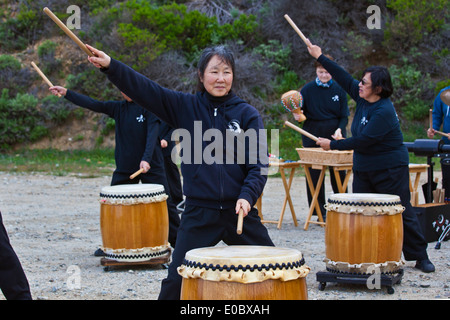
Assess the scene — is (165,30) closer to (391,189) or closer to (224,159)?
(391,189)

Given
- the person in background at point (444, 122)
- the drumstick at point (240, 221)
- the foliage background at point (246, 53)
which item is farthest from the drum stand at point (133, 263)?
the foliage background at point (246, 53)

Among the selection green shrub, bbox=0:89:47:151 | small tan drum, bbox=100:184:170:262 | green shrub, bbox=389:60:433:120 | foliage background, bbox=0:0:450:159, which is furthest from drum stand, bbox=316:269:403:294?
green shrub, bbox=0:89:47:151

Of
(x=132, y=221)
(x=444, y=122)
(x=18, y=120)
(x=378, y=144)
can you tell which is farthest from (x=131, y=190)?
(x=18, y=120)

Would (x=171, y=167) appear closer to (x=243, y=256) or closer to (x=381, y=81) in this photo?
(x=381, y=81)

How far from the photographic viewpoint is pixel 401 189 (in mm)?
5629

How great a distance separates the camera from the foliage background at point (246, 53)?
1772 cm

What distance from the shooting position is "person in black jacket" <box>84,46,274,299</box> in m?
3.61

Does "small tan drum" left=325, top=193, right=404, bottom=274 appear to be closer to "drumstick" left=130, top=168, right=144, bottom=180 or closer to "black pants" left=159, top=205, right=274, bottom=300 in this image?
"black pants" left=159, top=205, right=274, bottom=300

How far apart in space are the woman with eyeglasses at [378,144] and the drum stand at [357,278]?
1.99 feet

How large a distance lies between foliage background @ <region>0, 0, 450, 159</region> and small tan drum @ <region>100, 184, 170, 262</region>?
35.1ft

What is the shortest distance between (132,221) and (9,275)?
7.37ft

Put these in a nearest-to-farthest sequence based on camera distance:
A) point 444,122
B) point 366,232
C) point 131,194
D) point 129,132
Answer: point 366,232, point 131,194, point 129,132, point 444,122

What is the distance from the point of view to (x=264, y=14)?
19812 millimetres
